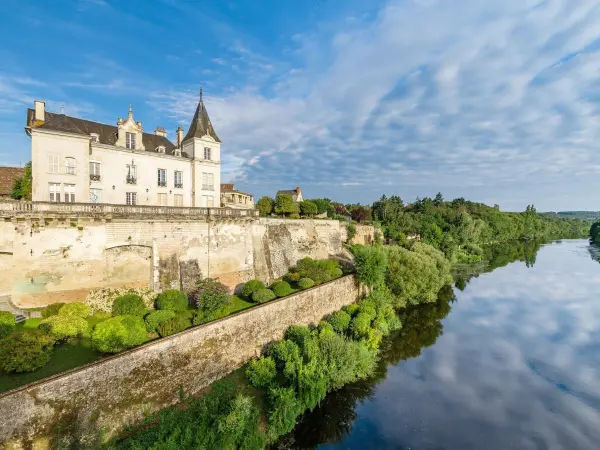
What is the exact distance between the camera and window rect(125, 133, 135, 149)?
2262 centimetres

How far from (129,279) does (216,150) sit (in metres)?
12.2

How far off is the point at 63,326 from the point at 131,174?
12.2 metres

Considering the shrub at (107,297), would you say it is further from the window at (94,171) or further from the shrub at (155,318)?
the window at (94,171)

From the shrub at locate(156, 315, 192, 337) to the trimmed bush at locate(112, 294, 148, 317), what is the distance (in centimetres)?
186

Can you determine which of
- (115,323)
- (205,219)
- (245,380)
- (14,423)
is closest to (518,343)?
(245,380)

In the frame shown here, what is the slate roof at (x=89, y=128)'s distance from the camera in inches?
743

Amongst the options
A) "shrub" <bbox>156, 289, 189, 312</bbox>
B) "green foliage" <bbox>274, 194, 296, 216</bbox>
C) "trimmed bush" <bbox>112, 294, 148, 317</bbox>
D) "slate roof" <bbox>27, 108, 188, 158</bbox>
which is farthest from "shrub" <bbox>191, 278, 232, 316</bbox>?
"green foliage" <bbox>274, 194, 296, 216</bbox>

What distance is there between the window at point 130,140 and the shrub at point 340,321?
1882cm

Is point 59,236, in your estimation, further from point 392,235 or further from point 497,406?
point 392,235

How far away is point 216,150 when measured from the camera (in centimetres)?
2556

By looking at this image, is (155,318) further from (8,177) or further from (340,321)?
(8,177)

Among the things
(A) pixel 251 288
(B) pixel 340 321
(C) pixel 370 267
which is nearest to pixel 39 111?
(A) pixel 251 288

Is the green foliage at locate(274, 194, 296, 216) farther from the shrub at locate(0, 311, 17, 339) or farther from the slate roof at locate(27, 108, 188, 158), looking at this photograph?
the shrub at locate(0, 311, 17, 339)

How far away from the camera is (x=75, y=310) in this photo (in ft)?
49.6
